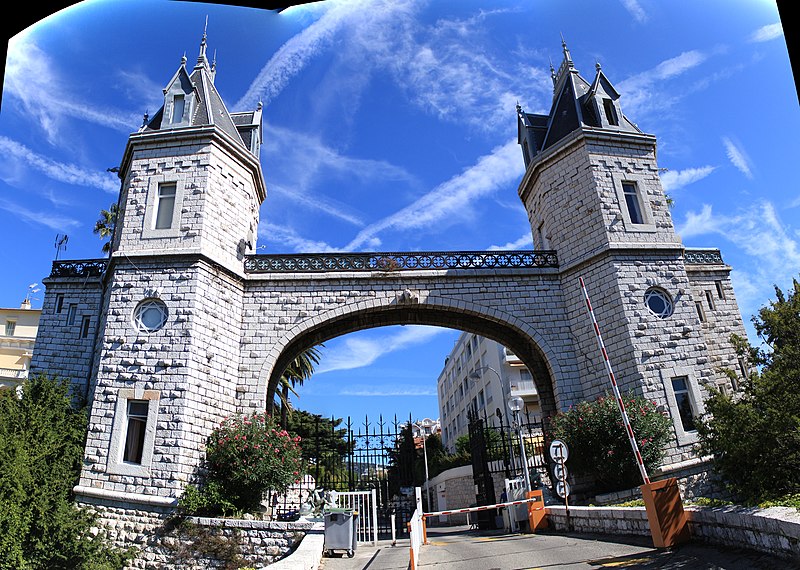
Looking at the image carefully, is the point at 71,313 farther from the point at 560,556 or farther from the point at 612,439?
the point at 612,439

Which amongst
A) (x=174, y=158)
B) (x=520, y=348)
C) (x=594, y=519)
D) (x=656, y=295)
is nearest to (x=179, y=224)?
(x=174, y=158)

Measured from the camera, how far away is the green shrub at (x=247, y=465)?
39.4 ft

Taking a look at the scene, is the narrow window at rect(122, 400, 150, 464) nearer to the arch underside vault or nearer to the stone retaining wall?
the arch underside vault

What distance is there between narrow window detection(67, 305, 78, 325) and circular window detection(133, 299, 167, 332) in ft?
10.9

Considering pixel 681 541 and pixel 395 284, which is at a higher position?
pixel 395 284

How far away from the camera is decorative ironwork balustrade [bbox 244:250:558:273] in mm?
15906

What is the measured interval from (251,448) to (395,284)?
6.18 meters

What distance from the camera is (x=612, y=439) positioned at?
12.5 m

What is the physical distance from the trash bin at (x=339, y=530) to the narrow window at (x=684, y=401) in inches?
345

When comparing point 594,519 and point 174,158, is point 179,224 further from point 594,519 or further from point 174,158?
point 594,519

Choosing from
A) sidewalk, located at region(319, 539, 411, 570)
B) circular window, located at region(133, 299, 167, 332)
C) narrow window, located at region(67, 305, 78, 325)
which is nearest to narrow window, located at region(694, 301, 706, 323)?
sidewalk, located at region(319, 539, 411, 570)

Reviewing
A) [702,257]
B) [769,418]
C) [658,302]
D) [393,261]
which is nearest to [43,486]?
[393,261]

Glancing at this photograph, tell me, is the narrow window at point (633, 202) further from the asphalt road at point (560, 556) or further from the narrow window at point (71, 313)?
the narrow window at point (71, 313)

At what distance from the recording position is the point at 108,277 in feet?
49.5
